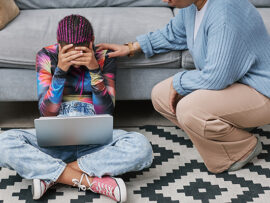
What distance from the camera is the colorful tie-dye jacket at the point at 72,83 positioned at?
1665 millimetres

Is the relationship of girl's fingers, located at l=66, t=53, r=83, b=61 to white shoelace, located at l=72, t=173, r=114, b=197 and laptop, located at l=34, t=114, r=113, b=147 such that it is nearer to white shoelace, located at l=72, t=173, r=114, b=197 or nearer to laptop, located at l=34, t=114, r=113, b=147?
laptop, located at l=34, t=114, r=113, b=147

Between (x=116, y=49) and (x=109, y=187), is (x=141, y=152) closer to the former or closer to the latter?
(x=109, y=187)

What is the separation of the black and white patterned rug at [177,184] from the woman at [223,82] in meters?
0.06

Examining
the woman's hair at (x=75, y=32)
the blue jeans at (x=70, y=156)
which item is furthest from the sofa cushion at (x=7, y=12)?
the blue jeans at (x=70, y=156)

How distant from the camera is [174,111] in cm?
182

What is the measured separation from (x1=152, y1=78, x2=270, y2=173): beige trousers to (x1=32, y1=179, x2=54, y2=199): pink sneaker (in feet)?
1.81

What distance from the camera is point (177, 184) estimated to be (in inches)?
65.8

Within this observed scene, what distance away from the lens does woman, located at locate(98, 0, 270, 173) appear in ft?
5.04

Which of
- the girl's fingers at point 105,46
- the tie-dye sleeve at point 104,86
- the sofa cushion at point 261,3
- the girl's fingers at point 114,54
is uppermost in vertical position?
the sofa cushion at point 261,3

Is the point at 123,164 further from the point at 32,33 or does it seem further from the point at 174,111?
the point at 32,33

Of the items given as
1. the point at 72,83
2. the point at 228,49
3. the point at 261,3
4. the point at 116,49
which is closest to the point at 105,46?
the point at 116,49

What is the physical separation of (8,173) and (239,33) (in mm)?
1002

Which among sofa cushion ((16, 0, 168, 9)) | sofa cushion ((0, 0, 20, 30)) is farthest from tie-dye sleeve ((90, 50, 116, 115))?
sofa cushion ((16, 0, 168, 9))

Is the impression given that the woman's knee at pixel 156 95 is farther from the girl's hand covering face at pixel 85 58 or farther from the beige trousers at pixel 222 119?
the girl's hand covering face at pixel 85 58
